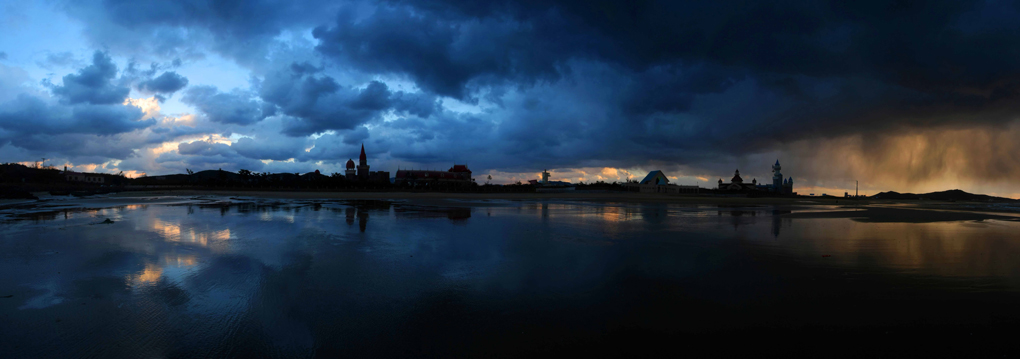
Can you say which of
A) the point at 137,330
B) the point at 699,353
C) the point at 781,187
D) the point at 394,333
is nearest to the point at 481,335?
the point at 394,333

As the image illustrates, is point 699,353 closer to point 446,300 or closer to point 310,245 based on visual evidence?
point 446,300

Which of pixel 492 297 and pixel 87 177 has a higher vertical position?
pixel 87 177

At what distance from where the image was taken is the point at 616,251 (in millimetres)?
10930

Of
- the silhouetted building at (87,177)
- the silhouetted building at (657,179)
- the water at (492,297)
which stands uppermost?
the silhouetted building at (657,179)

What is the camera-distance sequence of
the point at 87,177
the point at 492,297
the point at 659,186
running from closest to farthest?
the point at 492,297 → the point at 659,186 → the point at 87,177

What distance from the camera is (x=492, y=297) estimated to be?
6547 mm

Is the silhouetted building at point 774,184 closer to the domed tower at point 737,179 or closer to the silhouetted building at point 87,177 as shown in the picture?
the domed tower at point 737,179

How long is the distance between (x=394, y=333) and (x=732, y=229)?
15.9 m

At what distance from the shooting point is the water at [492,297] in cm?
464

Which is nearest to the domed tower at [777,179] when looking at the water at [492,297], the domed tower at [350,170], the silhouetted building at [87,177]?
the water at [492,297]

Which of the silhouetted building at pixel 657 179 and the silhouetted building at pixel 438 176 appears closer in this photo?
the silhouetted building at pixel 657 179

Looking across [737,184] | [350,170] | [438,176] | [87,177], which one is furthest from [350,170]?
[737,184]

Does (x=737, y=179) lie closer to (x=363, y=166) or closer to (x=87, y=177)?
(x=363, y=166)

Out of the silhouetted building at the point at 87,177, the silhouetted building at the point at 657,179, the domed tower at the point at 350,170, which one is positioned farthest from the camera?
the domed tower at the point at 350,170
